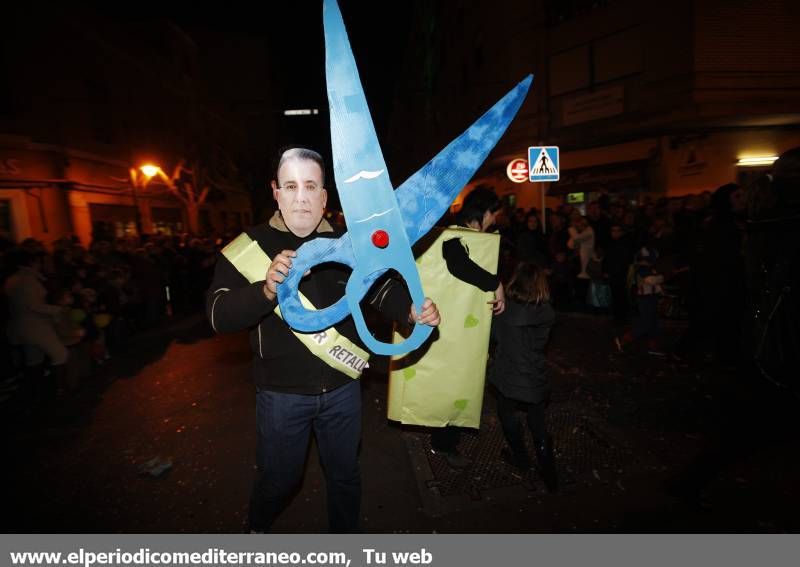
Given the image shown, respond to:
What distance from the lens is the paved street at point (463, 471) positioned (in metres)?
2.61

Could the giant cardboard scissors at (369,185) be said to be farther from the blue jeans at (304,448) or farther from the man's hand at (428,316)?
the blue jeans at (304,448)

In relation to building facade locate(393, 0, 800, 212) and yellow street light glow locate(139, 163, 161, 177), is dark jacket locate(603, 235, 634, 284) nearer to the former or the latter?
building facade locate(393, 0, 800, 212)

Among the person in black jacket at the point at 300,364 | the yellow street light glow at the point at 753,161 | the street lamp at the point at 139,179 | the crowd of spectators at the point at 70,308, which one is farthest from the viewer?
the street lamp at the point at 139,179

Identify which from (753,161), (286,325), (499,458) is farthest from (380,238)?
(753,161)

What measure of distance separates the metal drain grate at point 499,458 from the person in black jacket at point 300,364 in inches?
45.6

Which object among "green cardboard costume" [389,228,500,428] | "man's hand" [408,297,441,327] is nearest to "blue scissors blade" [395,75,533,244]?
"man's hand" [408,297,441,327]

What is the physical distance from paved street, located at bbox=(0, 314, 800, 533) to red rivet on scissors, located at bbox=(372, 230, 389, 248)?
210 cm

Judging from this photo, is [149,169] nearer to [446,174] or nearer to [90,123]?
[90,123]

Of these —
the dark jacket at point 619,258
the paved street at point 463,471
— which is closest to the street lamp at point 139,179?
the paved street at point 463,471

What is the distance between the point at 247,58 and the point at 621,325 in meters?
32.7

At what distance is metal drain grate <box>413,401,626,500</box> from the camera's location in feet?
9.88

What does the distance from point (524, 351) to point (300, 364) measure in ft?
5.41
